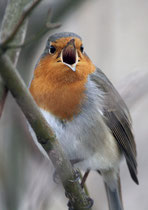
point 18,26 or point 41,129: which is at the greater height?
point 18,26

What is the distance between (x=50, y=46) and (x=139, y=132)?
2.42 metres

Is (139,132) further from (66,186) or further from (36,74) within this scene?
(66,186)

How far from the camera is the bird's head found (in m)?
2.89

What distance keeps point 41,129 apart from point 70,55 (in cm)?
109

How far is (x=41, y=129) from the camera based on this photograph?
1953mm

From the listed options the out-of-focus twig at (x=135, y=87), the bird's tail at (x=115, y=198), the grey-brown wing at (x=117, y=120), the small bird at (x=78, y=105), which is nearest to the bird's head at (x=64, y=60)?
the small bird at (x=78, y=105)

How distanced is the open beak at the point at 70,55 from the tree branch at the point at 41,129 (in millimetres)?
863

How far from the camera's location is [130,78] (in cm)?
315

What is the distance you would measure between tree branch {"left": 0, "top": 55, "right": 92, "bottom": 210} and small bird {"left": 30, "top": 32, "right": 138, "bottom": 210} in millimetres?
559

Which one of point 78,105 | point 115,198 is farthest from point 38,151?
point 115,198

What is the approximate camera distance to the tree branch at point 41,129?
1676mm

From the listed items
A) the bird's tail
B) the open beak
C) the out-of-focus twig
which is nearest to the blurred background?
the out-of-focus twig

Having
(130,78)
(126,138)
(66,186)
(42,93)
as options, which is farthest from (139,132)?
(66,186)

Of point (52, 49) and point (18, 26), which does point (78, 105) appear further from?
point (18, 26)
